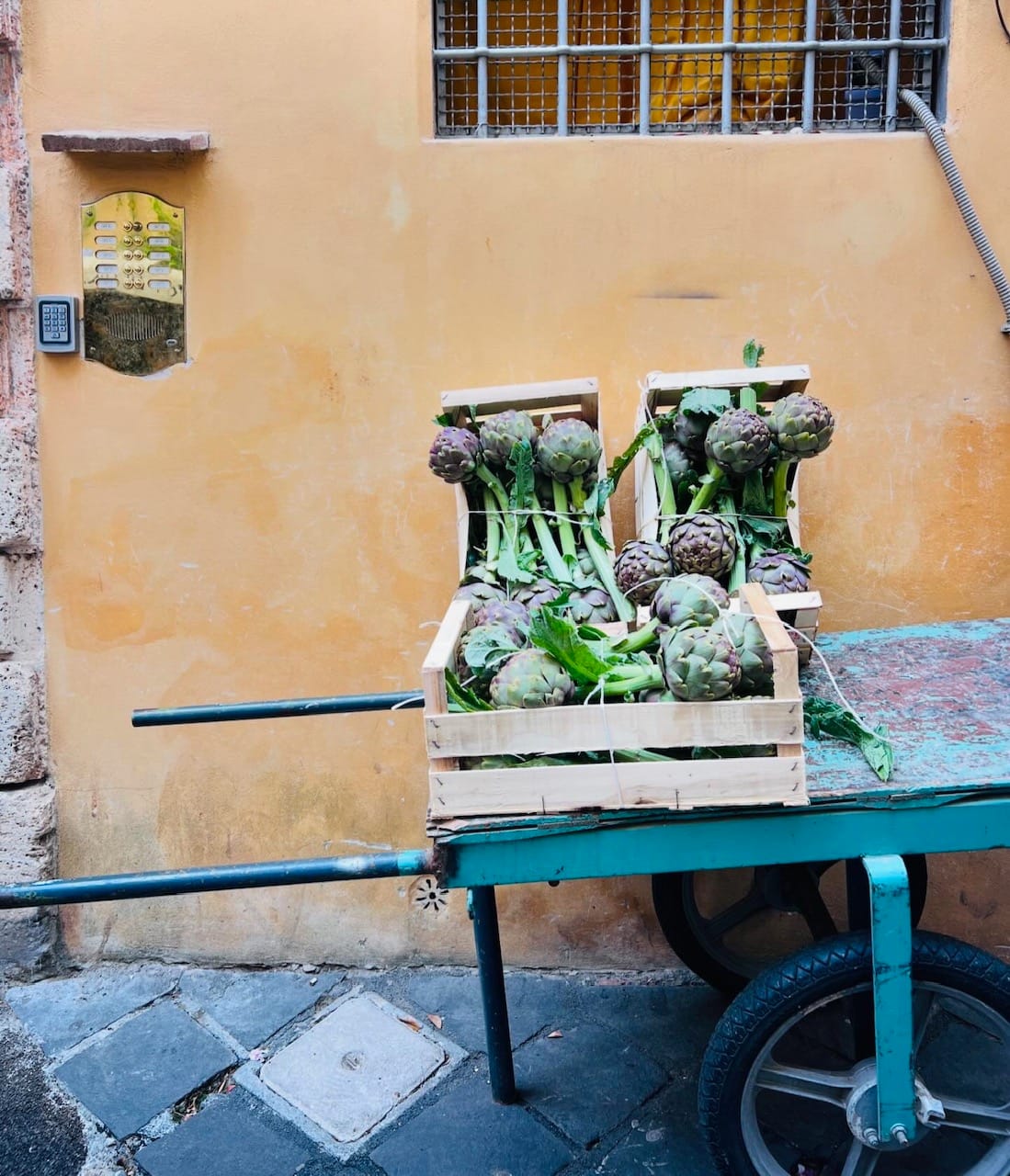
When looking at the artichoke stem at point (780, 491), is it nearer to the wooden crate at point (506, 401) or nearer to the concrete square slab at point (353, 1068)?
the wooden crate at point (506, 401)

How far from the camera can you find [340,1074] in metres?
2.69

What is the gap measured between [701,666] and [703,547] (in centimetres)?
66

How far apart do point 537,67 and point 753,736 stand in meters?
2.33

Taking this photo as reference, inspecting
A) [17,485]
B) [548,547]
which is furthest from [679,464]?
[17,485]

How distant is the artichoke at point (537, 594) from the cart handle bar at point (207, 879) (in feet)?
2.47

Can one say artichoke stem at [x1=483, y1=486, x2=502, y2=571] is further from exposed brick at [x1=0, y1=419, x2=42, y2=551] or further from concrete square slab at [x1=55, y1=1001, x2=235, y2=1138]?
concrete square slab at [x1=55, y1=1001, x2=235, y2=1138]

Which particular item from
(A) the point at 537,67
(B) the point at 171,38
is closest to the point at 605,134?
(A) the point at 537,67

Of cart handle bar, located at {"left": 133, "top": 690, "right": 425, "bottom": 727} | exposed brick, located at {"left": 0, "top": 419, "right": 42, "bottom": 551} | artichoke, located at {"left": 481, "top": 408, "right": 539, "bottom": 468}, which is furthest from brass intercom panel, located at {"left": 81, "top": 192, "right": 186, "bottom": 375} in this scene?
cart handle bar, located at {"left": 133, "top": 690, "right": 425, "bottom": 727}

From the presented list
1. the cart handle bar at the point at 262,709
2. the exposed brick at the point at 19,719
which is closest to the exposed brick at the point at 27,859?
the exposed brick at the point at 19,719

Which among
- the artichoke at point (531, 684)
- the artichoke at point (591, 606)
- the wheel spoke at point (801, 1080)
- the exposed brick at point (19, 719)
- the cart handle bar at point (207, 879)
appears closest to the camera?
the cart handle bar at point (207, 879)

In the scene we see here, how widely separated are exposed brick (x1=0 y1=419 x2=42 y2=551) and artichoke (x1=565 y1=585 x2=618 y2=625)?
1797mm

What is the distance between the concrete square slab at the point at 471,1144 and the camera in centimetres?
237

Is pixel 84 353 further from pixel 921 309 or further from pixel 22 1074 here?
pixel 921 309

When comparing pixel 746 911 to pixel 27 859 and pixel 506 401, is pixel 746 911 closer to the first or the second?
pixel 506 401
